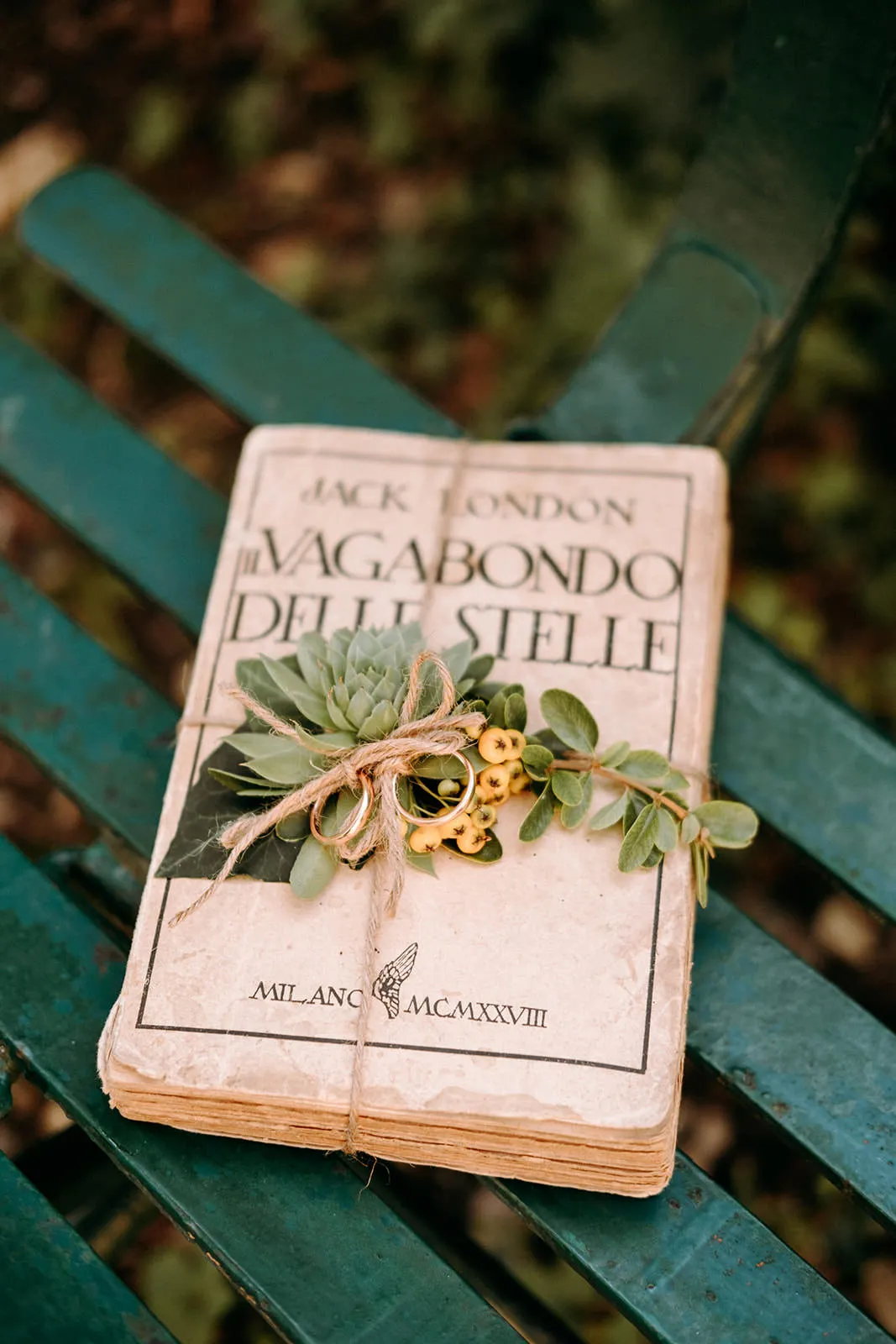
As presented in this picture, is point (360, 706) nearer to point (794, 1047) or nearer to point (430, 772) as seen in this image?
point (430, 772)

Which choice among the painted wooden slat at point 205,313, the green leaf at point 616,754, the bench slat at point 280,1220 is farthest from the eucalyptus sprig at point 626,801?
the painted wooden slat at point 205,313

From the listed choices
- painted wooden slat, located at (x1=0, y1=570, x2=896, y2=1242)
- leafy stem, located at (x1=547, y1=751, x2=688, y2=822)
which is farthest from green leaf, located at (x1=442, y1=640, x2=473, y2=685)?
painted wooden slat, located at (x1=0, y1=570, x2=896, y2=1242)

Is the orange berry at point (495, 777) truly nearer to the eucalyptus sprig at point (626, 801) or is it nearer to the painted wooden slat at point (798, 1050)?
the eucalyptus sprig at point (626, 801)

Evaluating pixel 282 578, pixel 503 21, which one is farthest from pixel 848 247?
pixel 282 578

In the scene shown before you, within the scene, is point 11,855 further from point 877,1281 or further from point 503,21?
point 503,21

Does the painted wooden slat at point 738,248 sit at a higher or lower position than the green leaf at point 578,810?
higher

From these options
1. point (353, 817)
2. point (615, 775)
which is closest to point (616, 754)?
point (615, 775)

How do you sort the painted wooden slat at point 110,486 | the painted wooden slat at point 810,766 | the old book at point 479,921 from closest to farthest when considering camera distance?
the old book at point 479,921 < the painted wooden slat at point 810,766 < the painted wooden slat at point 110,486
